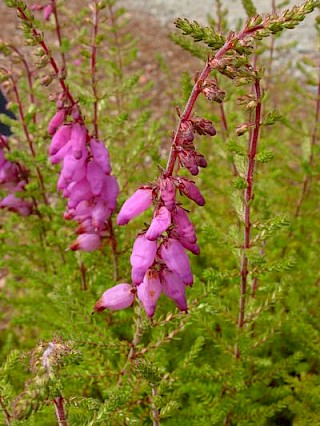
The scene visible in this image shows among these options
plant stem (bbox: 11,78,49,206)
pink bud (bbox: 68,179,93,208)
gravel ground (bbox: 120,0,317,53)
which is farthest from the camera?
gravel ground (bbox: 120,0,317,53)

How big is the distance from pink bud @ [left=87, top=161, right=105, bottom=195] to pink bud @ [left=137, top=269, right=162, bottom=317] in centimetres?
51

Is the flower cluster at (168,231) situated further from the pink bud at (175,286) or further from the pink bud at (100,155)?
the pink bud at (100,155)

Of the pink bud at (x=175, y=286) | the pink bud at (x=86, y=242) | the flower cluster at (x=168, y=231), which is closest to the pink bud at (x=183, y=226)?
the flower cluster at (x=168, y=231)

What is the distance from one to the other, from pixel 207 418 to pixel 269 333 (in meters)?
0.41

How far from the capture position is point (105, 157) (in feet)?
6.61

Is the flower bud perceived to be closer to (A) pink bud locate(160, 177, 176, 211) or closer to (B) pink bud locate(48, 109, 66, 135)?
(A) pink bud locate(160, 177, 176, 211)

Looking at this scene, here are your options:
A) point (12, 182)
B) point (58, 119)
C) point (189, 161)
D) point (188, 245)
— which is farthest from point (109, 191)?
point (12, 182)

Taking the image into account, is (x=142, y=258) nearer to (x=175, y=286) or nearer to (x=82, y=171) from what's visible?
(x=175, y=286)

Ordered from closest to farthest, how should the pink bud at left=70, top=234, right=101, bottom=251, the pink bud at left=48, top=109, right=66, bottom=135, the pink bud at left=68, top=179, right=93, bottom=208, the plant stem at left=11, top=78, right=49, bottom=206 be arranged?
the pink bud at left=48, top=109, right=66, bottom=135 < the pink bud at left=68, top=179, right=93, bottom=208 < the pink bud at left=70, top=234, right=101, bottom=251 < the plant stem at left=11, top=78, right=49, bottom=206

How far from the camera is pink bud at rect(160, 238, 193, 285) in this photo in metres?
1.54

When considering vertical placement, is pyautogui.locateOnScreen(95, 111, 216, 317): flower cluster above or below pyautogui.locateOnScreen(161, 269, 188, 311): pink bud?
above

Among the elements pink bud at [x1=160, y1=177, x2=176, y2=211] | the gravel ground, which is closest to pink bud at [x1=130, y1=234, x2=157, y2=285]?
pink bud at [x1=160, y1=177, x2=176, y2=211]

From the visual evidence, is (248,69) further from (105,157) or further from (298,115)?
(298,115)

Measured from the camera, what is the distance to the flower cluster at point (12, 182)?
2646 millimetres
